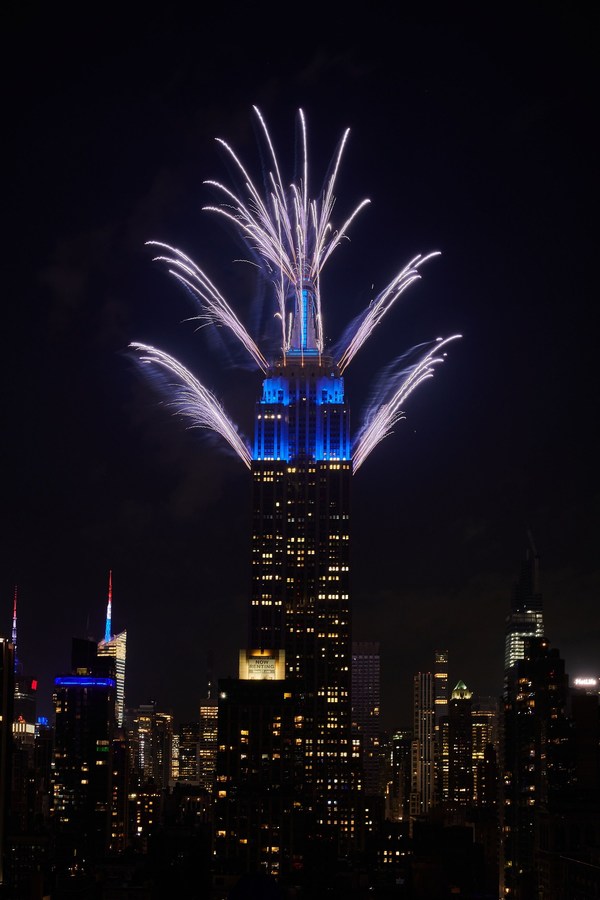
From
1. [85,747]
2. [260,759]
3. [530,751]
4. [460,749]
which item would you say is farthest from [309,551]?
[460,749]

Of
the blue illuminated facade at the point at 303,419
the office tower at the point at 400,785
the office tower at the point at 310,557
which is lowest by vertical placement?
the office tower at the point at 400,785

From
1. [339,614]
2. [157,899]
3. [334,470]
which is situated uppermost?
[334,470]

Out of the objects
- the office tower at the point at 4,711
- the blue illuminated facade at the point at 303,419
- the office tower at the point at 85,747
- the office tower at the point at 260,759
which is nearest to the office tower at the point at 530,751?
the office tower at the point at 260,759

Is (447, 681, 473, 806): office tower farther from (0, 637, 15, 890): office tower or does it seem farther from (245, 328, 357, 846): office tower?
(0, 637, 15, 890): office tower

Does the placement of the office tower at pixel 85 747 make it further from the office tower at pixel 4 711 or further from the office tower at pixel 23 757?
the office tower at pixel 4 711

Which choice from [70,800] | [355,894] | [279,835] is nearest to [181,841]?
[279,835]

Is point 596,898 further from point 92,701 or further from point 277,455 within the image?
point 92,701
